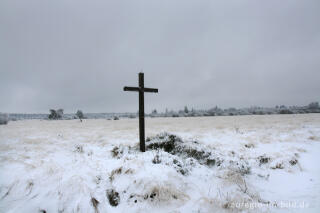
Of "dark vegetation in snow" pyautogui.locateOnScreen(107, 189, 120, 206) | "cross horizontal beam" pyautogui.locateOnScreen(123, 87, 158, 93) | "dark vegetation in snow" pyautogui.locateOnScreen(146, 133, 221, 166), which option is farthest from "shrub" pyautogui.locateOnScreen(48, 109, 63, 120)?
"dark vegetation in snow" pyautogui.locateOnScreen(107, 189, 120, 206)

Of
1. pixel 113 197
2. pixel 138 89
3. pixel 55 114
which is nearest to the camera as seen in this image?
pixel 113 197

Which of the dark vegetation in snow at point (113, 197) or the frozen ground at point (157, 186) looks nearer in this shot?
the frozen ground at point (157, 186)

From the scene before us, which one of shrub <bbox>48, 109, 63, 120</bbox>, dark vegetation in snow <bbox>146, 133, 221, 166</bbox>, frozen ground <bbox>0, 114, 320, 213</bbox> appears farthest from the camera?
shrub <bbox>48, 109, 63, 120</bbox>

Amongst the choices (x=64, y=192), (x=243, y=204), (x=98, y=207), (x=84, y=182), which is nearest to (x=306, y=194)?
(x=243, y=204)

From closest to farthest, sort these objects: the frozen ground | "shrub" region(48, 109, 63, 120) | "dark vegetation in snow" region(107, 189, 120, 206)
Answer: the frozen ground, "dark vegetation in snow" region(107, 189, 120, 206), "shrub" region(48, 109, 63, 120)

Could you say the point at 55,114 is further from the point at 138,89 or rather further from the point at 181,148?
the point at 181,148

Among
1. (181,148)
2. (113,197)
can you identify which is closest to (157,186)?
(113,197)

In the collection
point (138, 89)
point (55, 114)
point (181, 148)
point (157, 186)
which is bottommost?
point (157, 186)

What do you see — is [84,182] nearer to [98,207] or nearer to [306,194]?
[98,207]

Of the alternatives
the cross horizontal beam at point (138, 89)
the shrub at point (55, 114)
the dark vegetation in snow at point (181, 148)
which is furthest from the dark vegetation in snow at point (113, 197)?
the shrub at point (55, 114)

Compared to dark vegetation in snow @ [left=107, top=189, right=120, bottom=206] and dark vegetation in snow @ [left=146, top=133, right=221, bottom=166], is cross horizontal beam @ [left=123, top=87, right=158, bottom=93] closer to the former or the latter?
dark vegetation in snow @ [left=146, top=133, right=221, bottom=166]

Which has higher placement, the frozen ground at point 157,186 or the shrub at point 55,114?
the shrub at point 55,114

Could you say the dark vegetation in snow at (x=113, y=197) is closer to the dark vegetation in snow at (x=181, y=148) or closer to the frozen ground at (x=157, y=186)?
the frozen ground at (x=157, y=186)

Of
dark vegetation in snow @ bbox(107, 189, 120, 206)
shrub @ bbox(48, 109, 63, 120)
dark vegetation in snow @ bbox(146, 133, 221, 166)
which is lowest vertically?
dark vegetation in snow @ bbox(107, 189, 120, 206)
